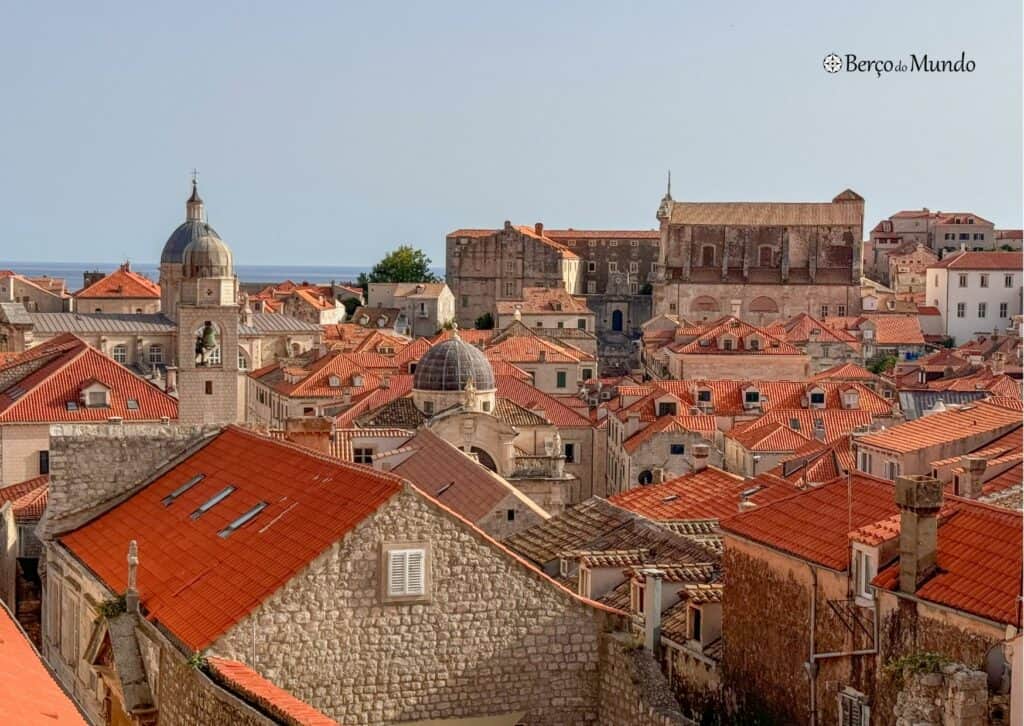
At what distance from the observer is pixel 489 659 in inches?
723

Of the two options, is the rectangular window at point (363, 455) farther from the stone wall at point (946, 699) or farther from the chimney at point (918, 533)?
the stone wall at point (946, 699)

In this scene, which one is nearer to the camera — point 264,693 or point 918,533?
point 264,693

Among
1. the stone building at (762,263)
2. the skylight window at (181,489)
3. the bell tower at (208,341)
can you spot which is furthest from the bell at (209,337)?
the stone building at (762,263)

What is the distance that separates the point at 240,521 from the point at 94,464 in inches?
185

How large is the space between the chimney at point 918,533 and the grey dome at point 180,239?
62.3m

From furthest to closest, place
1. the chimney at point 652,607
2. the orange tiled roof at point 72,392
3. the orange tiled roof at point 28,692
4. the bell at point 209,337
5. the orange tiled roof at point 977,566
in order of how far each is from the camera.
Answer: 1. the bell at point 209,337
2. the orange tiled roof at point 72,392
3. the chimney at point 652,607
4. the orange tiled roof at point 977,566
5. the orange tiled roof at point 28,692

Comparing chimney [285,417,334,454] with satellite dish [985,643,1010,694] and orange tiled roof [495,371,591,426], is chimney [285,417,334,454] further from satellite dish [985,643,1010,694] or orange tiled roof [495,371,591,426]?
orange tiled roof [495,371,591,426]

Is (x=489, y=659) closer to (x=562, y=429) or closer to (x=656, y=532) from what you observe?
(x=656, y=532)

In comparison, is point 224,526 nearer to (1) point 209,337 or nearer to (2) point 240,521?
(2) point 240,521

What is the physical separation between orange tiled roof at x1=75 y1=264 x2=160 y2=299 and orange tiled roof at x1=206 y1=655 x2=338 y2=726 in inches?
3393

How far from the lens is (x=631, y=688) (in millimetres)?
18188

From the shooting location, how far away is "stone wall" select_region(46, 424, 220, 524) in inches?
960

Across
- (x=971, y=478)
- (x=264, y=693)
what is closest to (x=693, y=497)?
(x=971, y=478)

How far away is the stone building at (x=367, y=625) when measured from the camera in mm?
17547
